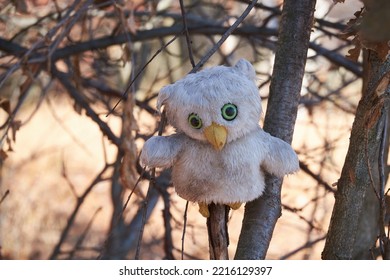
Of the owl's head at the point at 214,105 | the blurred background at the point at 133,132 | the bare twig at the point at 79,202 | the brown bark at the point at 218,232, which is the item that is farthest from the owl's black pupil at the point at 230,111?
the bare twig at the point at 79,202

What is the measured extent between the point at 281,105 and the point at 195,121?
0.69 ft

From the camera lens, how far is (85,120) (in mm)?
3686

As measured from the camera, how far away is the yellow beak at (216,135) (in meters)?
0.91

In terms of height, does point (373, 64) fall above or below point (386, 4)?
above

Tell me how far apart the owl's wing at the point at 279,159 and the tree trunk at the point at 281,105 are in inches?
2.5

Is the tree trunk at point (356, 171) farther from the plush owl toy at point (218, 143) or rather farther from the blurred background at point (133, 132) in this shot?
the blurred background at point (133, 132)

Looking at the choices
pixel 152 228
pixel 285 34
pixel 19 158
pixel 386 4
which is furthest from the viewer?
pixel 19 158

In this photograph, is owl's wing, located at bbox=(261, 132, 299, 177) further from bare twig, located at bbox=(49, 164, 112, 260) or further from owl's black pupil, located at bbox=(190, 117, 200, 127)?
bare twig, located at bbox=(49, 164, 112, 260)

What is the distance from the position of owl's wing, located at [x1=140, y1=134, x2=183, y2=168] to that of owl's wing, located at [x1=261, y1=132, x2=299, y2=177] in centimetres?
12
